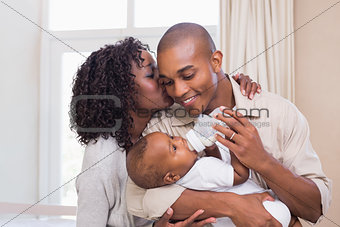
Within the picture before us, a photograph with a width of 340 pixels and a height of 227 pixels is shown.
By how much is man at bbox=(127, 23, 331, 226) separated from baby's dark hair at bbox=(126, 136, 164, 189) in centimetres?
3

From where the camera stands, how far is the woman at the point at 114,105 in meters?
1.23

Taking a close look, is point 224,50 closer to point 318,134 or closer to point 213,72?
point 318,134

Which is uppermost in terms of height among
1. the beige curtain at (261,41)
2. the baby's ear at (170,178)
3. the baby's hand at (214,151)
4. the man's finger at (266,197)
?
the beige curtain at (261,41)

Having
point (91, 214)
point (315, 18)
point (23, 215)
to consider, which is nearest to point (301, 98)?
point (315, 18)

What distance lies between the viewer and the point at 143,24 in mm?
2600

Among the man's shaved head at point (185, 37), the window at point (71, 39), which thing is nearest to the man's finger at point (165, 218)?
the man's shaved head at point (185, 37)

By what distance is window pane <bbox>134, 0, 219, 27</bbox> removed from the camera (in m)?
2.57

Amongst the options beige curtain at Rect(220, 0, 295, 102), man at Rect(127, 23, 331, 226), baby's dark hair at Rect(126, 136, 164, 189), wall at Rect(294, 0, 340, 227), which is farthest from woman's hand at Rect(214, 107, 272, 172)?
wall at Rect(294, 0, 340, 227)

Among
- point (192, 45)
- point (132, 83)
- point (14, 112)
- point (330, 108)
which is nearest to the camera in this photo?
point (192, 45)

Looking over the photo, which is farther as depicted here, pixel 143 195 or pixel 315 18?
pixel 315 18

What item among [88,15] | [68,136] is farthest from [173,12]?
[68,136]

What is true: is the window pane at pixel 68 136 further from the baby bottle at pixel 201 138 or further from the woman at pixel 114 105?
the baby bottle at pixel 201 138

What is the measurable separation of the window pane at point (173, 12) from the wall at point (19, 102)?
0.78 m

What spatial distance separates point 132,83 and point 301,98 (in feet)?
4.38
